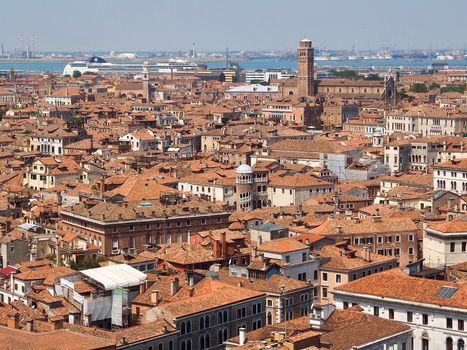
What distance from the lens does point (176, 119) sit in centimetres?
11262

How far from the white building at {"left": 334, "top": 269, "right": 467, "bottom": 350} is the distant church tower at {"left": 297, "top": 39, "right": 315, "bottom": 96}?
111m

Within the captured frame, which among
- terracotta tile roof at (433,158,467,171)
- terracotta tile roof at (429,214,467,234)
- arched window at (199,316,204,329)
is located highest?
terracotta tile roof at (429,214,467,234)

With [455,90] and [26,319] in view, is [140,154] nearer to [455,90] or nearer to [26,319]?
[26,319]

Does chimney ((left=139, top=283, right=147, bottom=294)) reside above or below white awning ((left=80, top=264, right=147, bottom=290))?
below

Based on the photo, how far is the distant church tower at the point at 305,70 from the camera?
5591 inches

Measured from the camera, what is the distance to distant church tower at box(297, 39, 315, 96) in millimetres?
142000

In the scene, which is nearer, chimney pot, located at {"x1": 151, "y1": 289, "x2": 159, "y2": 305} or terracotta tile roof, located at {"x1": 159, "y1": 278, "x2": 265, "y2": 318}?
terracotta tile roof, located at {"x1": 159, "y1": 278, "x2": 265, "y2": 318}

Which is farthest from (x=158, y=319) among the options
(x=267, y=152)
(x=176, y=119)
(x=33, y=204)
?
(x=176, y=119)

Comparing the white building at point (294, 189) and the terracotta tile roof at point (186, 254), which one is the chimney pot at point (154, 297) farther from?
the white building at point (294, 189)

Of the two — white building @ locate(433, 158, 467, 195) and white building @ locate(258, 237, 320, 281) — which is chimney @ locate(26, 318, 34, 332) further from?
white building @ locate(433, 158, 467, 195)

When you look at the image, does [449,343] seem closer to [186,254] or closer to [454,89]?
[186,254]

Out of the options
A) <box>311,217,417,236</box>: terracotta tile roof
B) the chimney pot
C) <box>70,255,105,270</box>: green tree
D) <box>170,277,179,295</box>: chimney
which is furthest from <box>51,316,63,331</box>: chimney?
<box>311,217,417,236</box>: terracotta tile roof

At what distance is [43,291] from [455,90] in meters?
138

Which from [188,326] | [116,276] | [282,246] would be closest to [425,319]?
[188,326]
